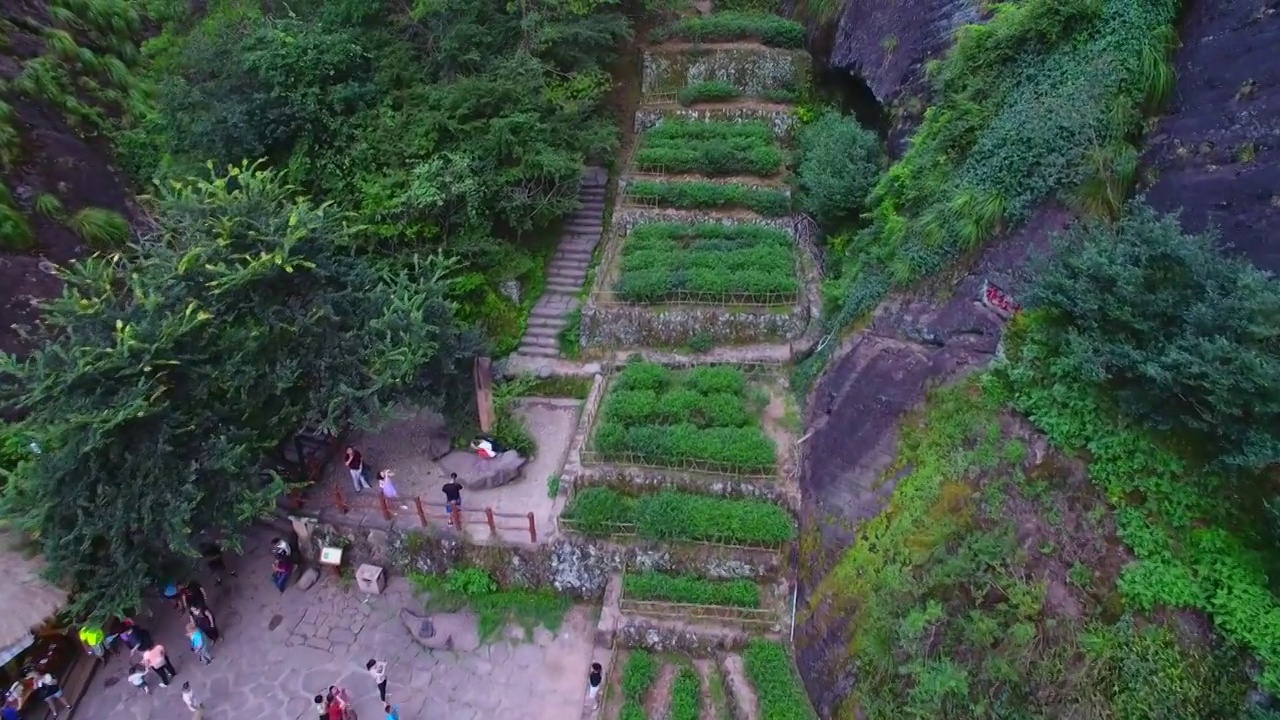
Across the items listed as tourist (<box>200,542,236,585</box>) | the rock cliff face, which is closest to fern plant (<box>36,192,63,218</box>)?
tourist (<box>200,542,236,585</box>)

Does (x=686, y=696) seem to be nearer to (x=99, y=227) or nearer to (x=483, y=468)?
(x=483, y=468)

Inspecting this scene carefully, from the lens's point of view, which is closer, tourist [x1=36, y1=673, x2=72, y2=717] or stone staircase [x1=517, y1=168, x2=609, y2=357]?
tourist [x1=36, y1=673, x2=72, y2=717]

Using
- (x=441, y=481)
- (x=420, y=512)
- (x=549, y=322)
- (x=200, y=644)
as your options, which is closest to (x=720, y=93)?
(x=549, y=322)

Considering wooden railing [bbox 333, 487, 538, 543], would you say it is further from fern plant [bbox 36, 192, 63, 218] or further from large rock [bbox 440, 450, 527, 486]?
fern plant [bbox 36, 192, 63, 218]

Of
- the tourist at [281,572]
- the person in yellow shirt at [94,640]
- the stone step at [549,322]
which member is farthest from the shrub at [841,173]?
the person in yellow shirt at [94,640]

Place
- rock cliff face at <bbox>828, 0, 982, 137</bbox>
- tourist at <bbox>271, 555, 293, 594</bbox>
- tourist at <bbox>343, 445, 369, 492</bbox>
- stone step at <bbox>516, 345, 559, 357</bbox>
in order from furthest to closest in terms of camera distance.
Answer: stone step at <bbox>516, 345, 559, 357</bbox> → rock cliff face at <bbox>828, 0, 982, 137</bbox> → tourist at <bbox>343, 445, 369, 492</bbox> → tourist at <bbox>271, 555, 293, 594</bbox>

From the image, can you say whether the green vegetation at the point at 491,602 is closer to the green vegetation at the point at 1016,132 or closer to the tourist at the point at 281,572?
the tourist at the point at 281,572
